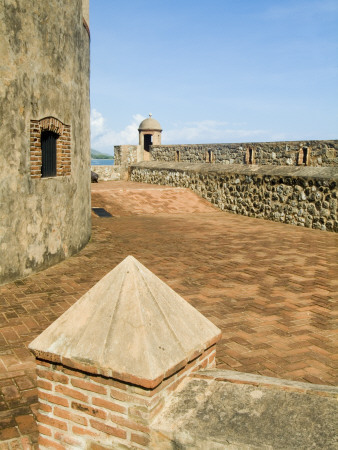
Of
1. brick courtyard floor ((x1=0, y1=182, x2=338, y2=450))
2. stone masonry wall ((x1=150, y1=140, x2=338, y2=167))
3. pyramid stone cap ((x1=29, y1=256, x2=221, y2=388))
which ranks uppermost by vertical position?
stone masonry wall ((x1=150, y1=140, x2=338, y2=167))

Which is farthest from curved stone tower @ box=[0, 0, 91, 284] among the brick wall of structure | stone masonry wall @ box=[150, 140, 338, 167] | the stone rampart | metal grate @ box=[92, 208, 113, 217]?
the stone rampart

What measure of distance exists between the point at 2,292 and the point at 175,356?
396 centimetres

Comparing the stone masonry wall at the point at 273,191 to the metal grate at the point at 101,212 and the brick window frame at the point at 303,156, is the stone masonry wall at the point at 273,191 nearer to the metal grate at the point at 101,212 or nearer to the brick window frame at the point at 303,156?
the brick window frame at the point at 303,156

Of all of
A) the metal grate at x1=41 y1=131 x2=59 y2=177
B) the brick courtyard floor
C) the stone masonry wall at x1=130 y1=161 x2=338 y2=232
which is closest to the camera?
the brick courtyard floor

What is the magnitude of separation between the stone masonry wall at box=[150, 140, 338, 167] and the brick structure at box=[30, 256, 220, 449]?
14.8m

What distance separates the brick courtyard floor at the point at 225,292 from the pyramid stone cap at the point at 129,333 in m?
0.88

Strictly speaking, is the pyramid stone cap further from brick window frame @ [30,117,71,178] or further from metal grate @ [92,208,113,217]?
metal grate @ [92,208,113,217]

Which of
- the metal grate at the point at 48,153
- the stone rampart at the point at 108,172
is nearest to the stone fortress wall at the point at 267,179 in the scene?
the stone rampart at the point at 108,172

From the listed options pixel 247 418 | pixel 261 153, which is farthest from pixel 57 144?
pixel 261 153

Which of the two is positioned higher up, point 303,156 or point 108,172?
point 303,156

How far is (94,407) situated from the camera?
231 centimetres

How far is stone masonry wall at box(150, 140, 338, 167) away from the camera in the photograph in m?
16.1

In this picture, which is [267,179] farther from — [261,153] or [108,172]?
[108,172]

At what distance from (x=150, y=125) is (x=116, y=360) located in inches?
1094
